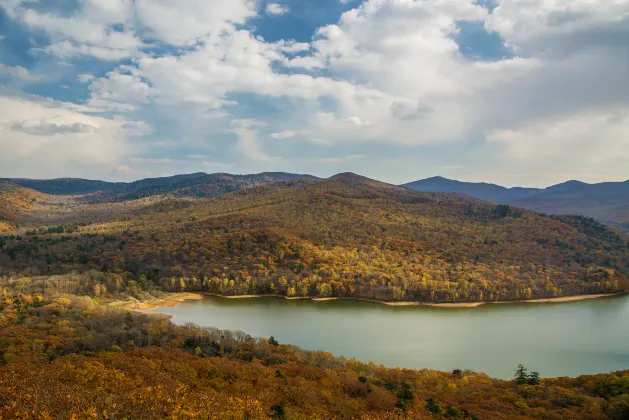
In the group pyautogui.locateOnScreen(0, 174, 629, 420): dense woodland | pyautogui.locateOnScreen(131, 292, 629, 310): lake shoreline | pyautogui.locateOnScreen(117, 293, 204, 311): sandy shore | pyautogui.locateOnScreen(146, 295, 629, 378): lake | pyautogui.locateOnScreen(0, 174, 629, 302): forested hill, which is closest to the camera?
pyautogui.locateOnScreen(0, 174, 629, 420): dense woodland

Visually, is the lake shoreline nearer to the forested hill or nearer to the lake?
the forested hill

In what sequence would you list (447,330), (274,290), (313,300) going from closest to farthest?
(447,330)
(313,300)
(274,290)

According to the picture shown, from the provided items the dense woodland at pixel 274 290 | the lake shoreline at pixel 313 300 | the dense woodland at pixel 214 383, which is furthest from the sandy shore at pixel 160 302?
the dense woodland at pixel 214 383

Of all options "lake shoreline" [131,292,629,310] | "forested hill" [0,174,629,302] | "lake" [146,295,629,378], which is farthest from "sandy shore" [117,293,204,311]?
"forested hill" [0,174,629,302]

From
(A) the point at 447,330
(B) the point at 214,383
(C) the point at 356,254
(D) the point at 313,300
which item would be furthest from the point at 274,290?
(B) the point at 214,383

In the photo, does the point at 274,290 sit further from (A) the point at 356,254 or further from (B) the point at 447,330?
(B) the point at 447,330

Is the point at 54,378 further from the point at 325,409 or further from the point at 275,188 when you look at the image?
the point at 275,188

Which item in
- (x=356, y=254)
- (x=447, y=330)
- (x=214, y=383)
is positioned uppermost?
(x=356, y=254)
